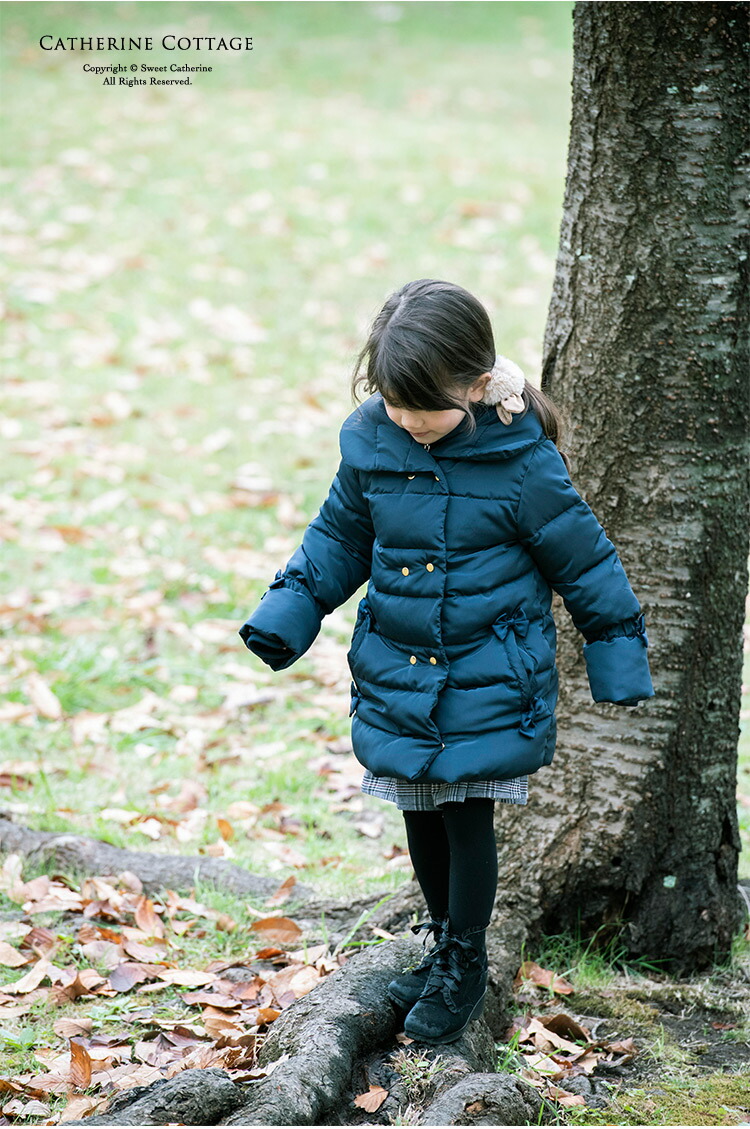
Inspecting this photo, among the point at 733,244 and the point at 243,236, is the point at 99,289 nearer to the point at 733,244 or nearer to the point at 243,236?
the point at 243,236

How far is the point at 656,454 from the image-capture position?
2.91 metres

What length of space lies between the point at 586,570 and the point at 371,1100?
1148 mm

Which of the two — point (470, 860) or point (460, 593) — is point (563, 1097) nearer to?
point (470, 860)

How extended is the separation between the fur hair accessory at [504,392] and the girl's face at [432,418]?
0.02 m

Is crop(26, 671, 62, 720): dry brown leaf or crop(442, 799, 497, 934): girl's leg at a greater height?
crop(442, 799, 497, 934): girl's leg

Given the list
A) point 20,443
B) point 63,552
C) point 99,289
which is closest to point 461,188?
point 99,289

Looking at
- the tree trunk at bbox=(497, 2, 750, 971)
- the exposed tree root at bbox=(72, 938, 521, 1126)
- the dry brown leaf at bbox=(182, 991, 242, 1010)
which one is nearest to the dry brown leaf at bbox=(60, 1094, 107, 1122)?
the exposed tree root at bbox=(72, 938, 521, 1126)

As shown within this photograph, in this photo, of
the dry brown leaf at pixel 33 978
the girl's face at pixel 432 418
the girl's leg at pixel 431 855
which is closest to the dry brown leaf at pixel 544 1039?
the girl's leg at pixel 431 855

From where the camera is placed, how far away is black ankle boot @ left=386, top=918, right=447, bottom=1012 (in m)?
2.51

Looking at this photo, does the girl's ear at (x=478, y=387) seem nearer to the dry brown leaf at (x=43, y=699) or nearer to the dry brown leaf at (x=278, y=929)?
the dry brown leaf at (x=278, y=929)

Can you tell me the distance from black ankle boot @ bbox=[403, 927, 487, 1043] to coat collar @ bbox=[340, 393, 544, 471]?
1.02m

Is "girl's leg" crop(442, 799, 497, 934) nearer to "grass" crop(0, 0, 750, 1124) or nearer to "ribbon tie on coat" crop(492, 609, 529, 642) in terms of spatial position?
"ribbon tie on coat" crop(492, 609, 529, 642)

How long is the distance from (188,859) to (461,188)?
26.8 feet

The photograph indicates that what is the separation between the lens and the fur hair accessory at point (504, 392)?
2320 mm
